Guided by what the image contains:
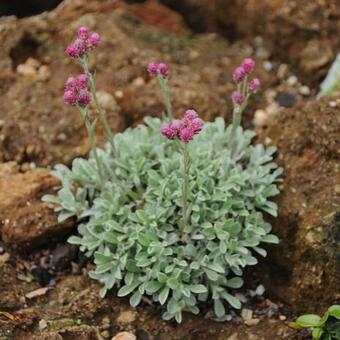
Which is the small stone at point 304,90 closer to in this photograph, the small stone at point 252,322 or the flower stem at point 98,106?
the flower stem at point 98,106

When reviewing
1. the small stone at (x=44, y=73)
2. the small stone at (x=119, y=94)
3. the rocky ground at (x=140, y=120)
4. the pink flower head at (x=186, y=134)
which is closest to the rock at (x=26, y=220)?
the rocky ground at (x=140, y=120)

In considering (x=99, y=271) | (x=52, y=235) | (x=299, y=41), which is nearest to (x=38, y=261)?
(x=52, y=235)

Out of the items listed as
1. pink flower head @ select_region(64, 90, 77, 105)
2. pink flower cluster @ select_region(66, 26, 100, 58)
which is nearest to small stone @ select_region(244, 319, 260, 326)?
pink flower head @ select_region(64, 90, 77, 105)

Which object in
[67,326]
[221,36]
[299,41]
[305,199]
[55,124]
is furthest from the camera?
[221,36]

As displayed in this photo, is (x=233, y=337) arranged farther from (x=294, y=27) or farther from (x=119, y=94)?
(x=294, y=27)

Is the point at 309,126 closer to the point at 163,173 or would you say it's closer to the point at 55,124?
the point at 163,173
